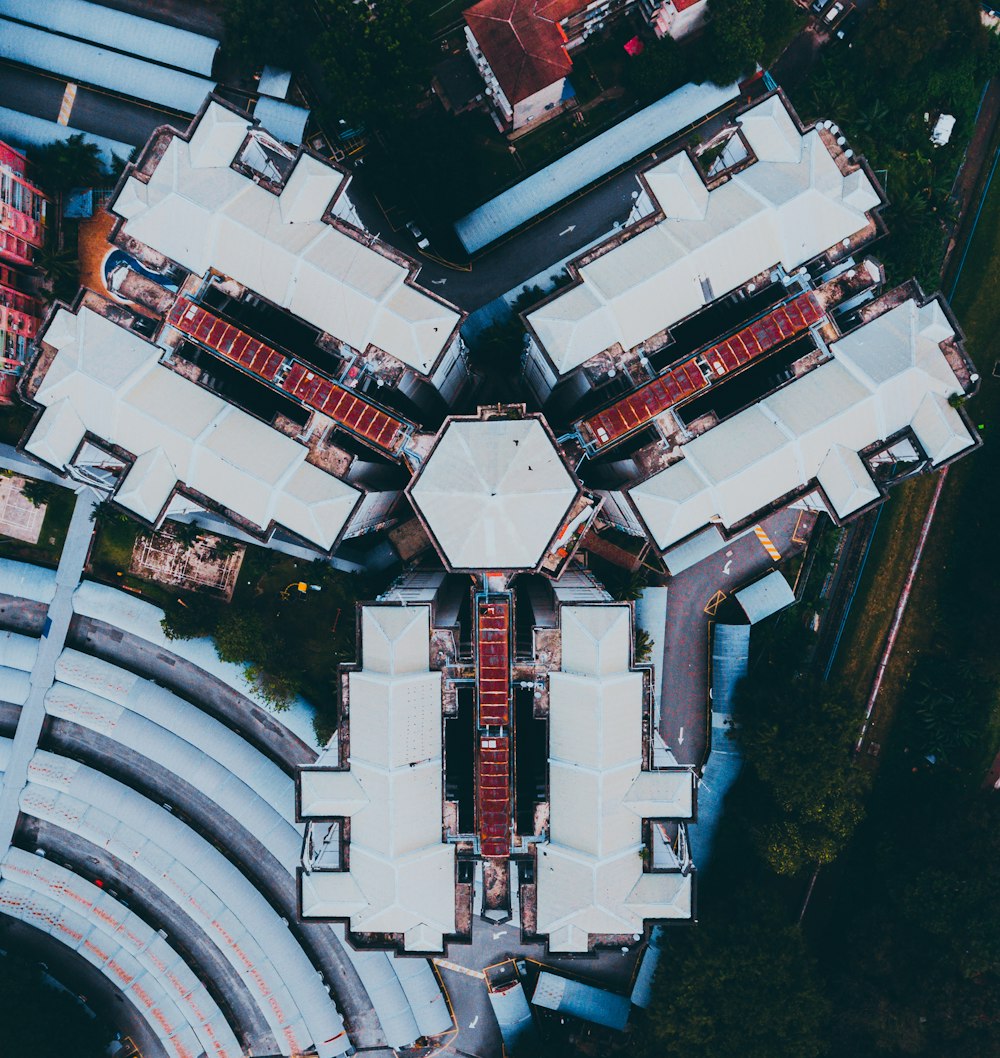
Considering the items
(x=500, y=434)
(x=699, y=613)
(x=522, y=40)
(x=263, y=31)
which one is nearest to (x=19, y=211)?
(x=263, y=31)

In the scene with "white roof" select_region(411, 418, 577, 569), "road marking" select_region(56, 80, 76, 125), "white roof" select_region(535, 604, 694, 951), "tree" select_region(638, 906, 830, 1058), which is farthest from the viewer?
"road marking" select_region(56, 80, 76, 125)

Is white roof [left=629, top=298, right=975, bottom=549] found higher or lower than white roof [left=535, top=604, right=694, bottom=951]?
higher

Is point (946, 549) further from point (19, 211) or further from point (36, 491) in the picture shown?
point (19, 211)

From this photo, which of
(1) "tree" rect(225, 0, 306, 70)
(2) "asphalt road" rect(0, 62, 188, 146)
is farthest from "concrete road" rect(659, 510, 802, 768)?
(2) "asphalt road" rect(0, 62, 188, 146)

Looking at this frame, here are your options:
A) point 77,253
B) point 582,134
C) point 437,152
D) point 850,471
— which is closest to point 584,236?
point 582,134

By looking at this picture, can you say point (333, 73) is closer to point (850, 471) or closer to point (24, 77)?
point (24, 77)

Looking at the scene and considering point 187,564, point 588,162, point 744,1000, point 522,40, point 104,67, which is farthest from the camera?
point 187,564

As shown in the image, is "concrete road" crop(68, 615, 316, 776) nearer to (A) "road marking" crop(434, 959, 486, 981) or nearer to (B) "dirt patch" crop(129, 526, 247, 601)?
(B) "dirt patch" crop(129, 526, 247, 601)
